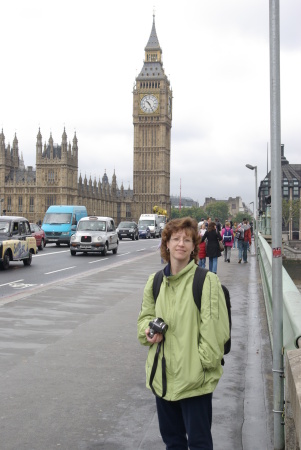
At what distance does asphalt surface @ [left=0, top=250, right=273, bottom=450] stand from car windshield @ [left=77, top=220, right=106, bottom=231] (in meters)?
17.4

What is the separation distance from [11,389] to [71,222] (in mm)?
32842

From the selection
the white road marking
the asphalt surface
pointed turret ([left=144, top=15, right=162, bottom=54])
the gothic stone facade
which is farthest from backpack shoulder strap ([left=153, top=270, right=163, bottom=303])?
pointed turret ([left=144, top=15, right=162, bottom=54])

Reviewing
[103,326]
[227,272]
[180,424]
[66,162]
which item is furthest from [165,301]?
[66,162]

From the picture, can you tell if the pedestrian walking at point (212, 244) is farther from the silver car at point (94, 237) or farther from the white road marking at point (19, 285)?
the silver car at point (94, 237)

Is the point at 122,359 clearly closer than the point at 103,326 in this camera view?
Yes

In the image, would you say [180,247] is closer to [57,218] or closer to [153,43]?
[57,218]

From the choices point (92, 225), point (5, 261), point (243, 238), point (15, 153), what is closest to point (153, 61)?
point (15, 153)

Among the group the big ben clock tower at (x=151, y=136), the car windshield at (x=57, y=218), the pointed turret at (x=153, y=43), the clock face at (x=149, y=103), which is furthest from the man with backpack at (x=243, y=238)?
the pointed turret at (x=153, y=43)

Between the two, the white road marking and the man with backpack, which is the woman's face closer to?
the white road marking

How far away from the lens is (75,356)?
24.3 feet

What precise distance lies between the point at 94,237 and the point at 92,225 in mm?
1242

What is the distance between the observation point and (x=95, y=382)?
632 centimetres

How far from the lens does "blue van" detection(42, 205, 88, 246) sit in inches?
1479

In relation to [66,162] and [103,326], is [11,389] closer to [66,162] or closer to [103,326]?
[103,326]
